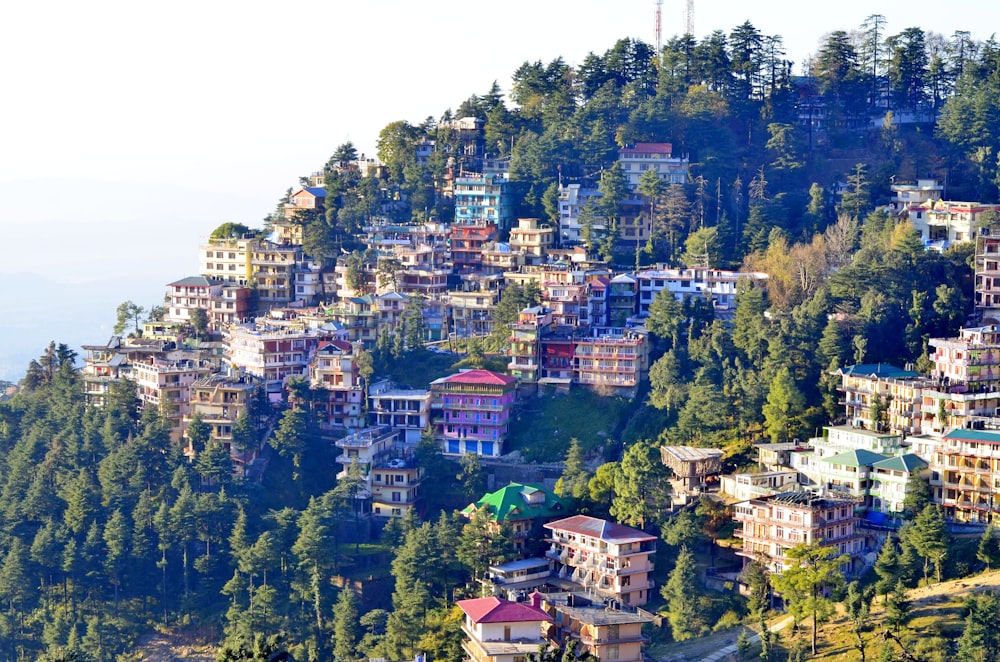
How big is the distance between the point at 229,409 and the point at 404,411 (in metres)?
5.01

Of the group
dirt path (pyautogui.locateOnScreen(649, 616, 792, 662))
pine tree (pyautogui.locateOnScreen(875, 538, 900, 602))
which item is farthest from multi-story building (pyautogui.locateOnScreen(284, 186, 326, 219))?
pine tree (pyautogui.locateOnScreen(875, 538, 900, 602))

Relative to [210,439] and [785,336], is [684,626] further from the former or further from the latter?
[210,439]

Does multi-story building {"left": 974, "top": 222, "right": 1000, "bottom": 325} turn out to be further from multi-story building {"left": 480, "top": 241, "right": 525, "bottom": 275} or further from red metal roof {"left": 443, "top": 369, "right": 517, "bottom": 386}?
multi-story building {"left": 480, "top": 241, "right": 525, "bottom": 275}

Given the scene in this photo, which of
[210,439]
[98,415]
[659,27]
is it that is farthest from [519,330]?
[659,27]

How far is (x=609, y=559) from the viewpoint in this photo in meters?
37.6

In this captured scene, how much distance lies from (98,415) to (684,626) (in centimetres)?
2023

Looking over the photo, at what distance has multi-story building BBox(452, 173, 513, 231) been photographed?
56281 mm

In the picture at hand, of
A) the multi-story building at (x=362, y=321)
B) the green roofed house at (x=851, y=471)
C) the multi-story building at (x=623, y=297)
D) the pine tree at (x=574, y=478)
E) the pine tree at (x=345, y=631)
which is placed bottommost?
the pine tree at (x=345, y=631)

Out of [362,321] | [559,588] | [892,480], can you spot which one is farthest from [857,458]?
[362,321]

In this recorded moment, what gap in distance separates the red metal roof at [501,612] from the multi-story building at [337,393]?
488 inches

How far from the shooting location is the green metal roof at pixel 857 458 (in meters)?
38.3

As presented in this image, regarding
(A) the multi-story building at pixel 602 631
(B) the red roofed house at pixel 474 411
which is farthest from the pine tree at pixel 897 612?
(B) the red roofed house at pixel 474 411

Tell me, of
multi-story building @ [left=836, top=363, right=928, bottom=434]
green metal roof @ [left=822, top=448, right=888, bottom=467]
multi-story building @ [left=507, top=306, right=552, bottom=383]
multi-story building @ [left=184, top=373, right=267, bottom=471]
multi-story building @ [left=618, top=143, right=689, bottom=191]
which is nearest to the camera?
green metal roof @ [left=822, top=448, right=888, bottom=467]

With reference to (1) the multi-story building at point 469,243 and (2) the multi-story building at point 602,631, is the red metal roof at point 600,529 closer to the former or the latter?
(2) the multi-story building at point 602,631
